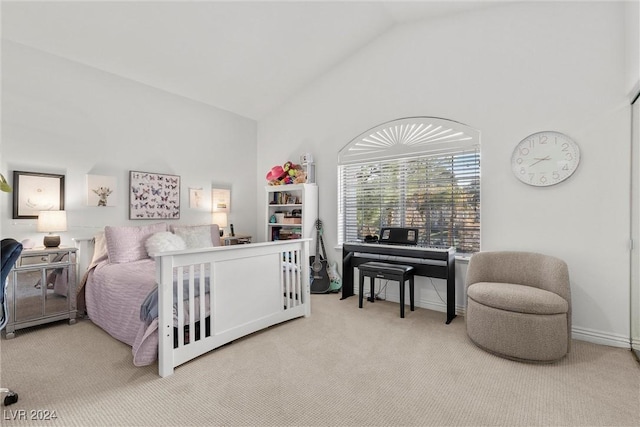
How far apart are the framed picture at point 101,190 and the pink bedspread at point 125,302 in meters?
Result: 0.76

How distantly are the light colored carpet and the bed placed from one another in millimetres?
139

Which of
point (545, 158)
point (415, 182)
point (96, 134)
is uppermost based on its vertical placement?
point (96, 134)

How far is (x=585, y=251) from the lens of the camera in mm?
2754

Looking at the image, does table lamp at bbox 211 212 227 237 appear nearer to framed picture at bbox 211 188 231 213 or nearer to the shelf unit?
framed picture at bbox 211 188 231 213

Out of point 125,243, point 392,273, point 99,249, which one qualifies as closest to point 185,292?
point 125,243

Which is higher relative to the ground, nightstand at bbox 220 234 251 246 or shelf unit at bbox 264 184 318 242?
shelf unit at bbox 264 184 318 242

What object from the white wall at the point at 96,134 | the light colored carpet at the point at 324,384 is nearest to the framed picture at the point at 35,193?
the white wall at the point at 96,134

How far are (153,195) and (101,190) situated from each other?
591 mm

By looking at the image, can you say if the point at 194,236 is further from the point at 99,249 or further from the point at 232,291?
the point at 232,291

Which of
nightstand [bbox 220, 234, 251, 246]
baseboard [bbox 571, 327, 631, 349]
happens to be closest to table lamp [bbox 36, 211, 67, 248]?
nightstand [bbox 220, 234, 251, 246]

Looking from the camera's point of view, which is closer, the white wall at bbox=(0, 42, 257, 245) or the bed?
the bed

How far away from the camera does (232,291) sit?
257cm

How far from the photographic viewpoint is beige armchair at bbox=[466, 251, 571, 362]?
227cm

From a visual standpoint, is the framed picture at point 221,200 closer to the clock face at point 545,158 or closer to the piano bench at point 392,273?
the piano bench at point 392,273
